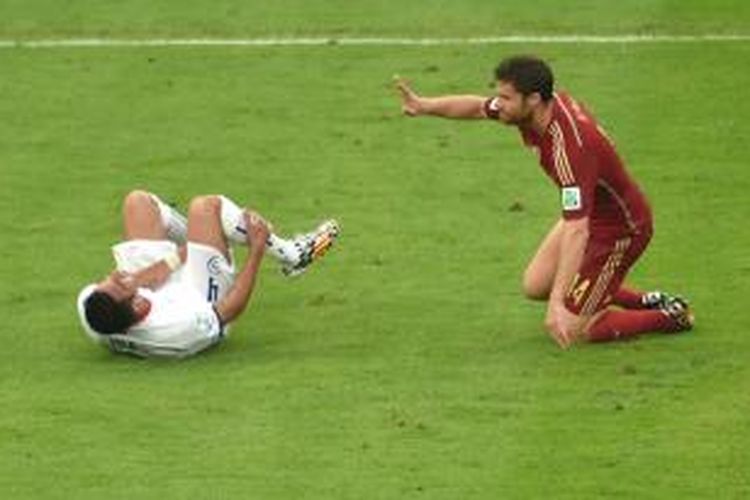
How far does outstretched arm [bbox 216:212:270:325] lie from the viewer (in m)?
14.6

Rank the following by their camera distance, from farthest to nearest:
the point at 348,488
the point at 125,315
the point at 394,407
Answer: the point at 125,315 < the point at 394,407 < the point at 348,488

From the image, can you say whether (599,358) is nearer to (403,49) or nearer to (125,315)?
(125,315)

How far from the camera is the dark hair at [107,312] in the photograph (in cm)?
1429

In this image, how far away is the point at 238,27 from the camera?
23.1 metres

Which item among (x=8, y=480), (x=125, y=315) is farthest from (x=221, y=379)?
(x=8, y=480)

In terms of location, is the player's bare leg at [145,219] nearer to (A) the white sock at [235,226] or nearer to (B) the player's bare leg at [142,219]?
(B) the player's bare leg at [142,219]

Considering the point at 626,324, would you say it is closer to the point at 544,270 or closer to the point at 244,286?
the point at 544,270

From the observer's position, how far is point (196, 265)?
1495 centimetres

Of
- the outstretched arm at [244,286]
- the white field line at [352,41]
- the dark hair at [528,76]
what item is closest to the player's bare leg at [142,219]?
the outstretched arm at [244,286]

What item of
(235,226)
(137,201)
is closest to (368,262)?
(235,226)

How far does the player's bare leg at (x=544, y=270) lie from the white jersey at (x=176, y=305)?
1.72 m

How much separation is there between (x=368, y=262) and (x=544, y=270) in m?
1.87

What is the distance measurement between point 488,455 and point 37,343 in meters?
3.47

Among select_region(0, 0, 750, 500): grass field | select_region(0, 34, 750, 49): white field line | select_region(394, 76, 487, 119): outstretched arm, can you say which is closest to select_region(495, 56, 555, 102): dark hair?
select_region(394, 76, 487, 119): outstretched arm
